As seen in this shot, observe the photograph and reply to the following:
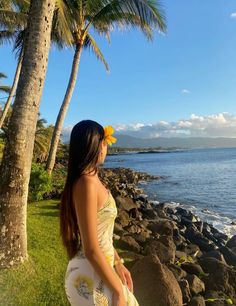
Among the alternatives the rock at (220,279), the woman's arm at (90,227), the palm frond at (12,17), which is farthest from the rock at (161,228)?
the palm frond at (12,17)

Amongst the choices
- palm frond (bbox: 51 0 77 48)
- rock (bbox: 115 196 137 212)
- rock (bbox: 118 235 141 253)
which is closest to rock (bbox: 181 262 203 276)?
rock (bbox: 118 235 141 253)

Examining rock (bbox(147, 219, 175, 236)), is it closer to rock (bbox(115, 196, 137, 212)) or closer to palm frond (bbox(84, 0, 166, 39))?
rock (bbox(115, 196, 137, 212))

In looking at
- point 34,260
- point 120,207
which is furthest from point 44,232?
point 120,207

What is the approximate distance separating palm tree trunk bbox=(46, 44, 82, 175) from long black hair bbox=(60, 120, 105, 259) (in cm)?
1241

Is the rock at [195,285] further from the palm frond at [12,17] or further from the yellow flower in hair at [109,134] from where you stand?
the palm frond at [12,17]

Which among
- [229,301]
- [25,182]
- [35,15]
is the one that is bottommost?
[229,301]


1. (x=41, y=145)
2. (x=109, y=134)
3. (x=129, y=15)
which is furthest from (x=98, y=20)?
(x=41, y=145)

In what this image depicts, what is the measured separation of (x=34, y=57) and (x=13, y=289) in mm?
3521

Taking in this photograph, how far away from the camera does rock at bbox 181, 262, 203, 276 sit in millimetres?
8430

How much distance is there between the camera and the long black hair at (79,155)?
8.85 feet

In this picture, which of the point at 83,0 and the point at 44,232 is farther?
the point at 83,0

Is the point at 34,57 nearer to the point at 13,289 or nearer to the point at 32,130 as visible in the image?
the point at 32,130

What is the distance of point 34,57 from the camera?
20.1 feet

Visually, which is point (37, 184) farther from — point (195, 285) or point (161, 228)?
point (195, 285)
